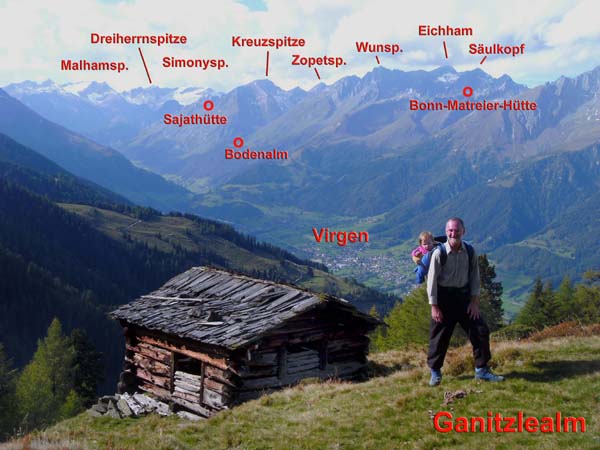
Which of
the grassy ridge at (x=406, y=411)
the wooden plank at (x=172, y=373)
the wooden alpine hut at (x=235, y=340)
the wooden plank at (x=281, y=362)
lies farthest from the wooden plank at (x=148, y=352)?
the grassy ridge at (x=406, y=411)

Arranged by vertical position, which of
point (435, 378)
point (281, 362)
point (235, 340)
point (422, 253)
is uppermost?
point (422, 253)

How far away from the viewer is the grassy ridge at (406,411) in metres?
11.9

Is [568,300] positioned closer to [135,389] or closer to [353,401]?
[135,389]

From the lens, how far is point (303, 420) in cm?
1455

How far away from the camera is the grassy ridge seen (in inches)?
469

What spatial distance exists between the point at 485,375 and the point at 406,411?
2.47 m

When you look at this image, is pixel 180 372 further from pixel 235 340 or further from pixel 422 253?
pixel 422 253

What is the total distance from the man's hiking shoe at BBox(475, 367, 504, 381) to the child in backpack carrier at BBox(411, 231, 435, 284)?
106 inches

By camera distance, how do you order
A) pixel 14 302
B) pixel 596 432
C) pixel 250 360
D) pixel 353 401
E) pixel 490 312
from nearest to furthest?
pixel 596 432, pixel 353 401, pixel 250 360, pixel 490 312, pixel 14 302

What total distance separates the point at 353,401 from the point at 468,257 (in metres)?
4.96

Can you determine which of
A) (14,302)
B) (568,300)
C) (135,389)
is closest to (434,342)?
(135,389)

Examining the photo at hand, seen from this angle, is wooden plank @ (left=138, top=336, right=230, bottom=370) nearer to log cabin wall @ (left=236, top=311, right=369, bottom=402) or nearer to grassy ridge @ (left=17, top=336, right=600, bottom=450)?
log cabin wall @ (left=236, top=311, right=369, bottom=402)

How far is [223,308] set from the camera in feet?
80.0

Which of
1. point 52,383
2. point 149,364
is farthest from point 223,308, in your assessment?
point 52,383
